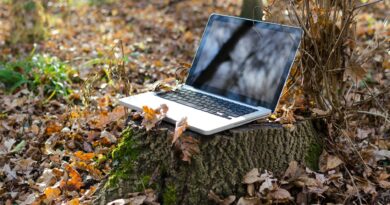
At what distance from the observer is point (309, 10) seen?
323cm

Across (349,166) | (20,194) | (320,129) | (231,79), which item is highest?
(231,79)

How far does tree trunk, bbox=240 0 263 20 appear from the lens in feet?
12.6

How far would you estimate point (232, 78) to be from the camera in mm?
3244

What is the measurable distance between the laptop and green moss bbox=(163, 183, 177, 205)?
0.38 m

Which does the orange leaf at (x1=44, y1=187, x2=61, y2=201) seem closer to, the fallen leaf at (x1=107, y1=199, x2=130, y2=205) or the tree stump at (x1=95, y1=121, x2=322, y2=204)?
the tree stump at (x1=95, y1=121, x2=322, y2=204)

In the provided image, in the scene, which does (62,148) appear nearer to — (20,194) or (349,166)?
(20,194)

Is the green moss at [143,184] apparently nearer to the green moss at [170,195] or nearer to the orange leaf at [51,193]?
the green moss at [170,195]

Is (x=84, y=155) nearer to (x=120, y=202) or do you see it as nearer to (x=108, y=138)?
(x=108, y=138)

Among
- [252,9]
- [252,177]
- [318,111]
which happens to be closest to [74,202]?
[252,177]

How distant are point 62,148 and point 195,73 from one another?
4.18 ft

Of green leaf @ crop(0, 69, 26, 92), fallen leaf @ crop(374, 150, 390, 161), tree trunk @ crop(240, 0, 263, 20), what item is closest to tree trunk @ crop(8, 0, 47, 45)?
green leaf @ crop(0, 69, 26, 92)

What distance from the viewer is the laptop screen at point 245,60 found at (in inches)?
118

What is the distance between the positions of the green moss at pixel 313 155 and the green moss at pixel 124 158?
3.69 feet

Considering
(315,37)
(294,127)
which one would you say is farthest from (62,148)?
(315,37)
